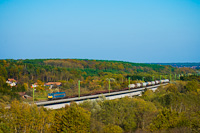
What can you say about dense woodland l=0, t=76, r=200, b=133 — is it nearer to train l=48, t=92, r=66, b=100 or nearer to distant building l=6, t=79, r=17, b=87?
train l=48, t=92, r=66, b=100

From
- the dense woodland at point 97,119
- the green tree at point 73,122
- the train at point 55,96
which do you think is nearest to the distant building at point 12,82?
the train at point 55,96

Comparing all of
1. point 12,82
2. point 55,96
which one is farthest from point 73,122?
point 12,82

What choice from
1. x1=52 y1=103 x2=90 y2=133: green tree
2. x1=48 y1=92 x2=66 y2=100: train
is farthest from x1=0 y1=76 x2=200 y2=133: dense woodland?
x1=48 y1=92 x2=66 y2=100: train

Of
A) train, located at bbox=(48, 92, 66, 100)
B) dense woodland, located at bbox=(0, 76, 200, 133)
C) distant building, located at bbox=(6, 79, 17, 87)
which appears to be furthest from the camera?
distant building, located at bbox=(6, 79, 17, 87)

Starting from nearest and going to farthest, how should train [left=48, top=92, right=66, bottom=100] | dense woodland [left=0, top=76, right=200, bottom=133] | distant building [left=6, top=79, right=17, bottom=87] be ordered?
dense woodland [left=0, top=76, right=200, bottom=133]
train [left=48, top=92, right=66, bottom=100]
distant building [left=6, top=79, right=17, bottom=87]

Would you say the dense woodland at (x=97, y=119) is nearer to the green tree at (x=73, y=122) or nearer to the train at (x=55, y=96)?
the green tree at (x=73, y=122)

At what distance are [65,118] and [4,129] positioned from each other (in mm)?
4995

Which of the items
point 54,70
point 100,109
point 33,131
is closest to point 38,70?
point 54,70

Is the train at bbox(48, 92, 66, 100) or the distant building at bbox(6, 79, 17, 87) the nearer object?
the train at bbox(48, 92, 66, 100)

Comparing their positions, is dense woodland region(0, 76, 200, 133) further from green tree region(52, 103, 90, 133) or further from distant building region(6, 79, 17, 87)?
distant building region(6, 79, 17, 87)

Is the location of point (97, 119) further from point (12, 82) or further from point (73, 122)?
point (12, 82)

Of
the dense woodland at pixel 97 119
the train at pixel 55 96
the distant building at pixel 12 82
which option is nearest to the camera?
the dense woodland at pixel 97 119

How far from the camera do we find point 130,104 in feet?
93.7

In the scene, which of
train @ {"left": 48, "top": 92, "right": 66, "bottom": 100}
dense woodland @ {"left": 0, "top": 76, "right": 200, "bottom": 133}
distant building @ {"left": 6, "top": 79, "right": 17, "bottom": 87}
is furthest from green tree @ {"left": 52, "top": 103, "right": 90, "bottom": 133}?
distant building @ {"left": 6, "top": 79, "right": 17, "bottom": 87}
